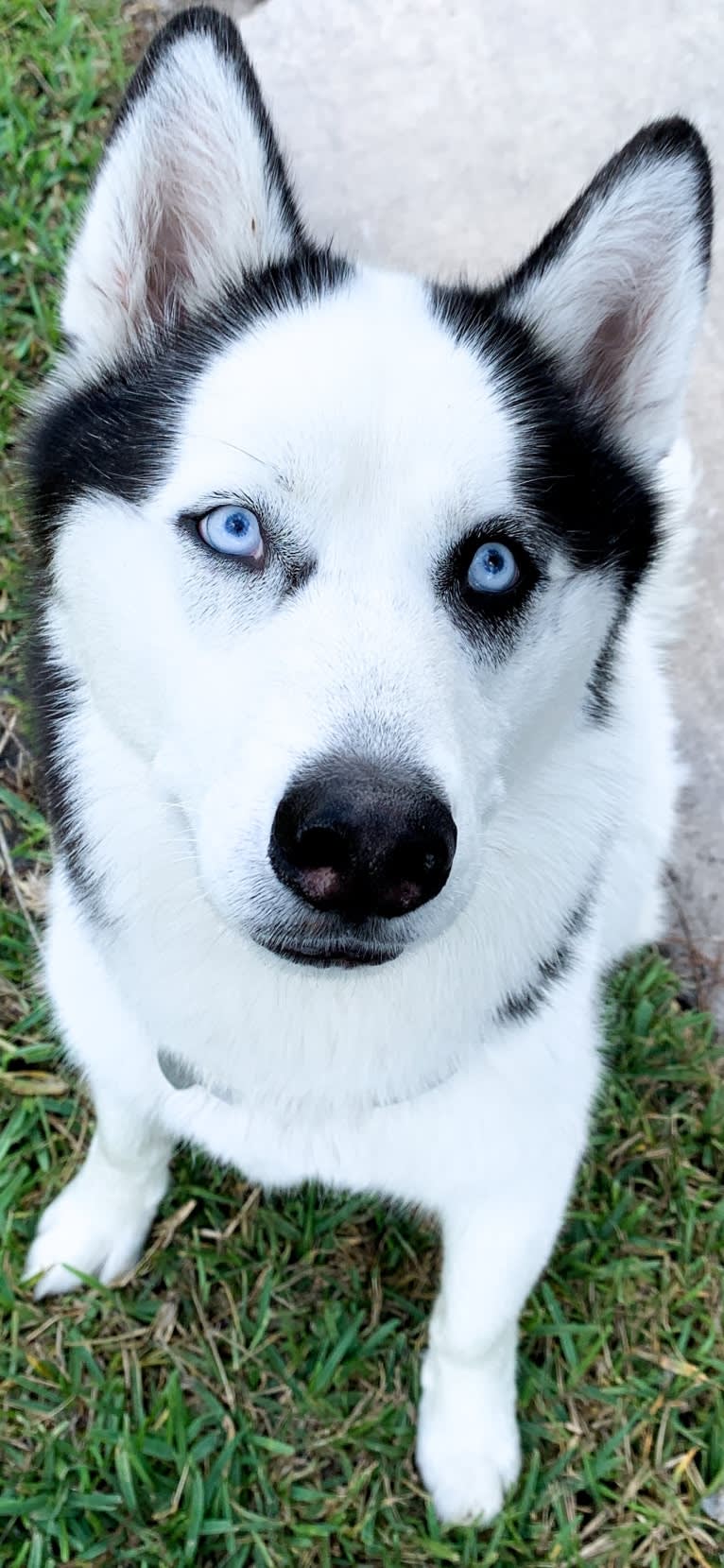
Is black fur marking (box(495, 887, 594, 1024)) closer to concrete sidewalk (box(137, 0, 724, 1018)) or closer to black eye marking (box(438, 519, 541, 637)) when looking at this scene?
black eye marking (box(438, 519, 541, 637))

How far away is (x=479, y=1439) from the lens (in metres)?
2.63

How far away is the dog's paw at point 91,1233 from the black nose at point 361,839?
150cm

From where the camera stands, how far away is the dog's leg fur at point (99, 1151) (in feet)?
7.74

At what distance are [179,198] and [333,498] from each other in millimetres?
664

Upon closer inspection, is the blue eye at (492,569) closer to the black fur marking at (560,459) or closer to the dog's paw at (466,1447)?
the black fur marking at (560,459)

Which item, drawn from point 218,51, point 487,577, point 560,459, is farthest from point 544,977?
point 218,51

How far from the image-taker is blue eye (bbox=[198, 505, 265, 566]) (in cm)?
173

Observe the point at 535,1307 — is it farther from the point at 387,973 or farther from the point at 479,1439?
the point at 387,973

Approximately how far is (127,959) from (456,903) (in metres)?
0.70

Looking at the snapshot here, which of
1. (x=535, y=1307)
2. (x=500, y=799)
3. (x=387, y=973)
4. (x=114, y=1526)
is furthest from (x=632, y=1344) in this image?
(x=500, y=799)

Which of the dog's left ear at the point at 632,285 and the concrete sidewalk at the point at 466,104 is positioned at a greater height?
the concrete sidewalk at the point at 466,104

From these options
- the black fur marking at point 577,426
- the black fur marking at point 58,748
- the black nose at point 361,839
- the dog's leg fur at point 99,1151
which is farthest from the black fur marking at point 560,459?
the dog's leg fur at point 99,1151

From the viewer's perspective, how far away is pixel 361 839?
59.1 inches

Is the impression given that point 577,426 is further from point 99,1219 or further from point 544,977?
point 99,1219
